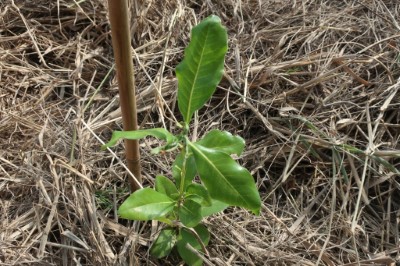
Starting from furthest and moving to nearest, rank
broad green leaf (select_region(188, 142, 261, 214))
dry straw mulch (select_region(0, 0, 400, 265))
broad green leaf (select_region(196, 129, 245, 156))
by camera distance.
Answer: dry straw mulch (select_region(0, 0, 400, 265)) < broad green leaf (select_region(196, 129, 245, 156)) < broad green leaf (select_region(188, 142, 261, 214))

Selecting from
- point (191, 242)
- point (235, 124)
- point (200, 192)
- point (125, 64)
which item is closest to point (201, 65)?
point (125, 64)

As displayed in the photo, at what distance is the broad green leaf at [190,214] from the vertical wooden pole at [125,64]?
20 cm

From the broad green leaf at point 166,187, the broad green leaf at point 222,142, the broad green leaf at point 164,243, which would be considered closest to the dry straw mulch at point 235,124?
the broad green leaf at point 164,243

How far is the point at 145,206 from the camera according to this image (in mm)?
Answer: 1220

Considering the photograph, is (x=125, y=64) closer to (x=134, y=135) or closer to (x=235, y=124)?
(x=134, y=135)

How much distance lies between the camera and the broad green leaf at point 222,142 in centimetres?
121

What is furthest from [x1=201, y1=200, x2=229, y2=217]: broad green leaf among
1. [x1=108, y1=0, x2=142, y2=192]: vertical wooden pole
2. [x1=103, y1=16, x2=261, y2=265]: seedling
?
[x1=108, y1=0, x2=142, y2=192]: vertical wooden pole

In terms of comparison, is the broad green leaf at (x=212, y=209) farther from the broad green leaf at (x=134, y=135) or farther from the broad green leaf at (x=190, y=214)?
the broad green leaf at (x=134, y=135)

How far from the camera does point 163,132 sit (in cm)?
116

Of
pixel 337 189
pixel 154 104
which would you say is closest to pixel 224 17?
pixel 154 104

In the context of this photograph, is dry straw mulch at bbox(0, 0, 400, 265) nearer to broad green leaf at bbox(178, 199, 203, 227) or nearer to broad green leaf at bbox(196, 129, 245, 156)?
broad green leaf at bbox(178, 199, 203, 227)

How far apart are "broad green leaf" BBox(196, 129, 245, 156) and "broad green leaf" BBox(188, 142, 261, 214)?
9 centimetres

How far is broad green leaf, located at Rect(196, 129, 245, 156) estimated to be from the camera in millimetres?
1206

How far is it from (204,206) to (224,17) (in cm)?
97
